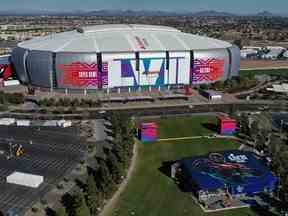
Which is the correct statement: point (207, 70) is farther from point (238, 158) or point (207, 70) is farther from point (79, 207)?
point (79, 207)

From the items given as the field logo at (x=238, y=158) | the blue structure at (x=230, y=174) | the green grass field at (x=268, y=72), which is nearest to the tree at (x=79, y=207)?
the blue structure at (x=230, y=174)

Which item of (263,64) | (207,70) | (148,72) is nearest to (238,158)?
(148,72)

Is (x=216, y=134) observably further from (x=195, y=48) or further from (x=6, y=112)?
(x=6, y=112)

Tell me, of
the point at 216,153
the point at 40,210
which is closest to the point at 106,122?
the point at 216,153

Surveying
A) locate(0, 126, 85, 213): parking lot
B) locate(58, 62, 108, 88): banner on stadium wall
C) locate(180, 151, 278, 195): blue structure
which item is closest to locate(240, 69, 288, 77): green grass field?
locate(58, 62, 108, 88): banner on stadium wall

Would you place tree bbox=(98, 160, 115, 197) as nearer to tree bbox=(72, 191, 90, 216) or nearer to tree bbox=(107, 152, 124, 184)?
tree bbox=(107, 152, 124, 184)

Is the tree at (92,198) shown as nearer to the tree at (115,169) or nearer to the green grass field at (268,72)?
the tree at (115,169)
